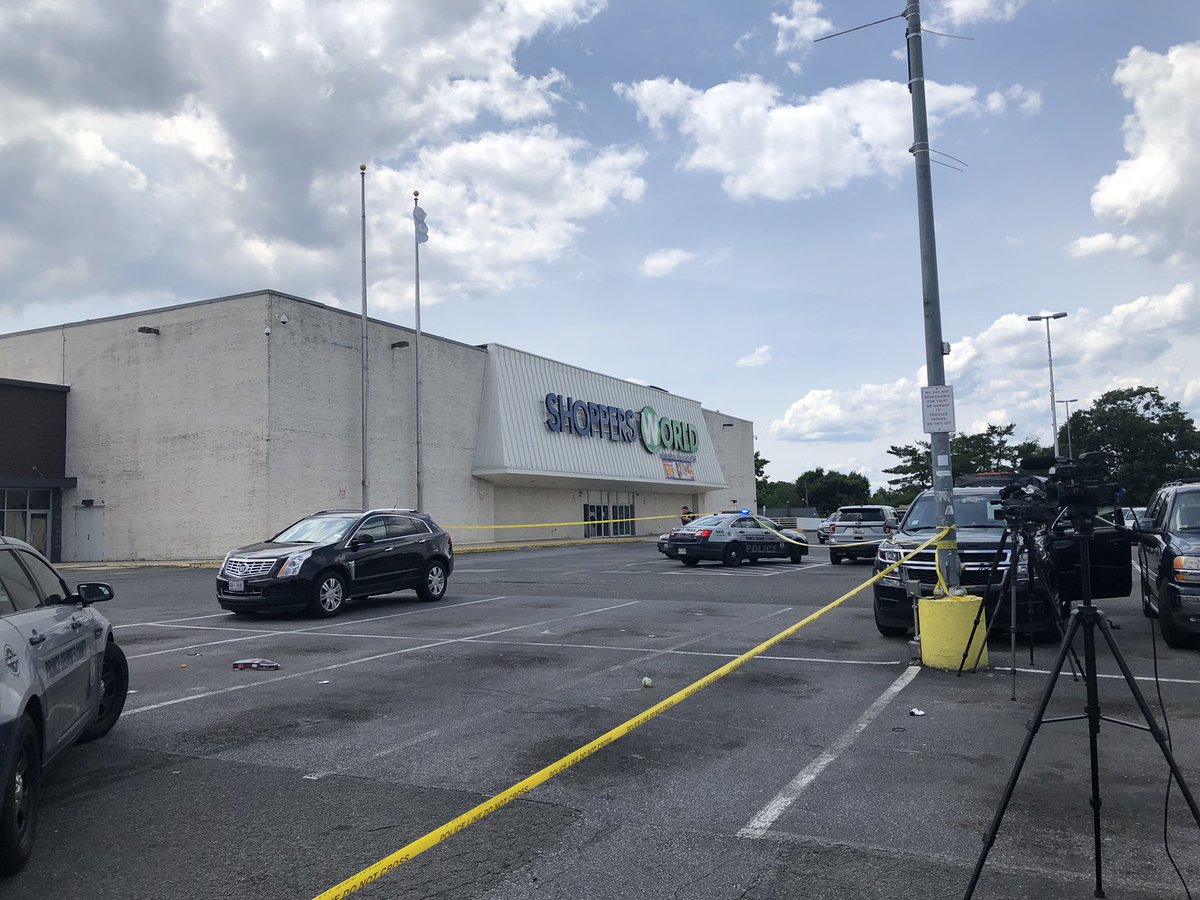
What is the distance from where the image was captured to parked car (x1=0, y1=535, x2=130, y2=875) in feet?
13.9

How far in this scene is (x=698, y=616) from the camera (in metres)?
13.9

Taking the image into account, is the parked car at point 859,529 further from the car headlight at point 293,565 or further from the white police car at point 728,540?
the car headlight at point 293,565

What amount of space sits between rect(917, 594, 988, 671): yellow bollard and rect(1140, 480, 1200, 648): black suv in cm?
160

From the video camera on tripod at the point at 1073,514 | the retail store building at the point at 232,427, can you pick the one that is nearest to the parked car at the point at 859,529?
the retail store building at the point at 232,427

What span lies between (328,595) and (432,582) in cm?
242

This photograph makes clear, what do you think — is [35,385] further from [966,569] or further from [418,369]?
[966,569]

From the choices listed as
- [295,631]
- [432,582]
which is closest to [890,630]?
[295,631]

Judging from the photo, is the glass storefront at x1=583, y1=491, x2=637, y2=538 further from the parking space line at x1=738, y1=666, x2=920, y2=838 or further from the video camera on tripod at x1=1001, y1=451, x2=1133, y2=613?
the parking space line at x1=738, y1=666, x2=920, y2=838

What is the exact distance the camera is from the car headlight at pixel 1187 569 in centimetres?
951

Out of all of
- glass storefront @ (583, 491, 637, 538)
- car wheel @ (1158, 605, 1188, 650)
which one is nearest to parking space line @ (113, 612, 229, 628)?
car wheel @ (1158, 605, 1188, 650)

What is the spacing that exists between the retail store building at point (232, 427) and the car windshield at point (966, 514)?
72.7 feet

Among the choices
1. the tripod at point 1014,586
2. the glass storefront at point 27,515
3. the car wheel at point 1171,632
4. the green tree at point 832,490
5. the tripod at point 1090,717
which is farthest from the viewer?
the green tree at point 832,490

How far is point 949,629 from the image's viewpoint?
8820 millimetres

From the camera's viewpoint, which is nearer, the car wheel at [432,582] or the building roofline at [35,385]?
the car wheel at [432,582]
